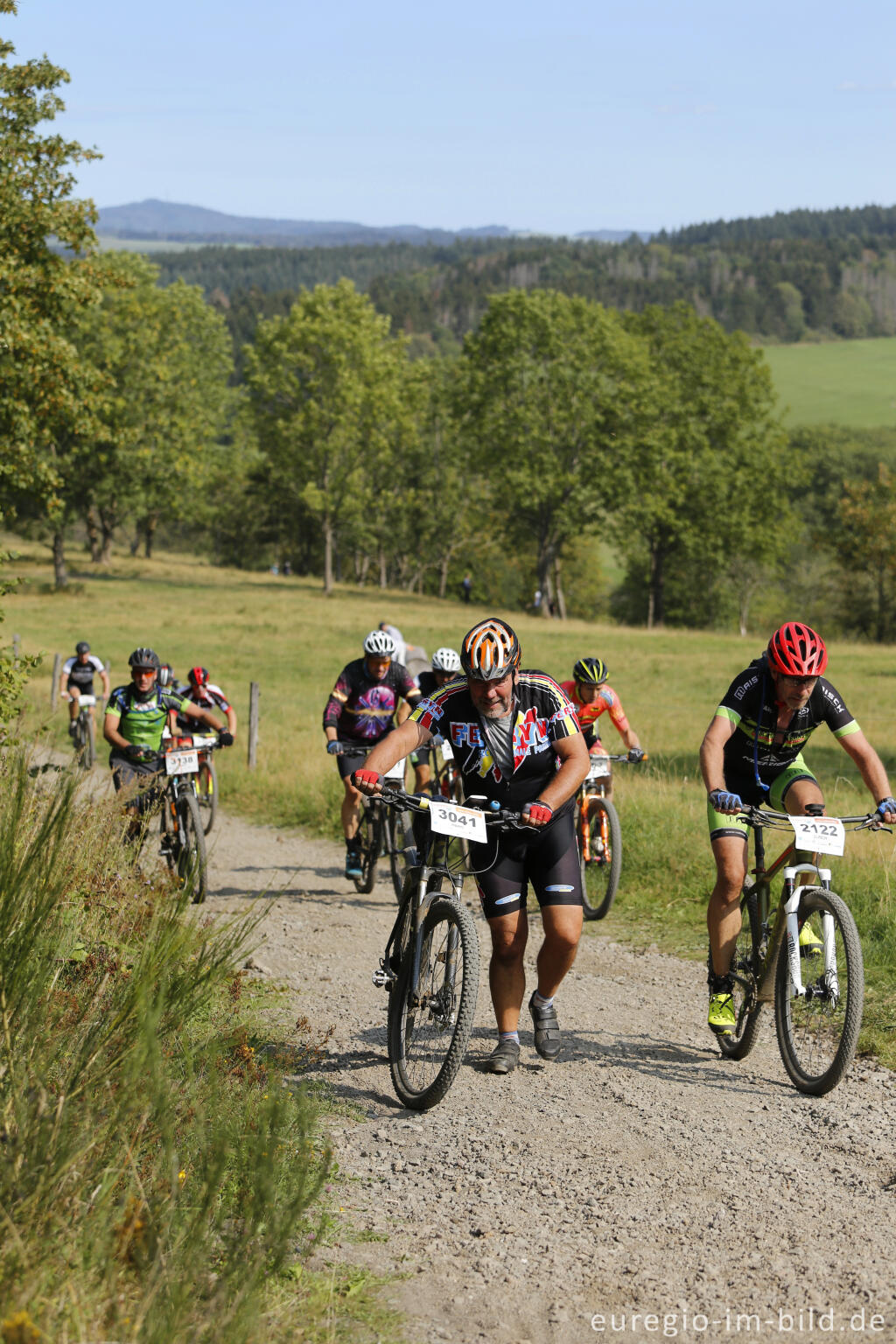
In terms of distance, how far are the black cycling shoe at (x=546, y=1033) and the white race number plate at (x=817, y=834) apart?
1.43m

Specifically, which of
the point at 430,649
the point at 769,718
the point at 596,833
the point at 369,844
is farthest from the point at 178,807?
the point at 430,649

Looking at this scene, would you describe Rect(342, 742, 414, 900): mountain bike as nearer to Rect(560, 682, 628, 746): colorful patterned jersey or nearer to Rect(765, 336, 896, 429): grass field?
Rect(560, 682, 628, 746): colorful patterned jersey

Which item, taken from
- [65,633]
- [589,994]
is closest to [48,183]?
[589,994]

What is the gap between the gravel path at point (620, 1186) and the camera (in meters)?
3.83

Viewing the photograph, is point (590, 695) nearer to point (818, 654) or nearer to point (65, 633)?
point (818, 654)

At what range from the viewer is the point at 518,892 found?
5785 millimetres

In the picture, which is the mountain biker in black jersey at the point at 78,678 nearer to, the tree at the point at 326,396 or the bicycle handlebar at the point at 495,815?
the bicycle handlebar at the point at 495,815

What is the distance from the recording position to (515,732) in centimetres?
578

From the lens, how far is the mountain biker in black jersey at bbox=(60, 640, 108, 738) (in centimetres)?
1867

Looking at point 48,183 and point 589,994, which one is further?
point 48,183

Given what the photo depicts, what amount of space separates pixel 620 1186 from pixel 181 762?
6252 millimetres

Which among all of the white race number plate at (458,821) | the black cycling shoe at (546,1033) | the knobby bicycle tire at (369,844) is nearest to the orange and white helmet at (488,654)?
the white race number plate at (458,821)

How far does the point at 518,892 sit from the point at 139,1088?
237 cm

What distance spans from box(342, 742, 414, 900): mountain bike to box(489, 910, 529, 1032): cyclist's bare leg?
413 centimetres
